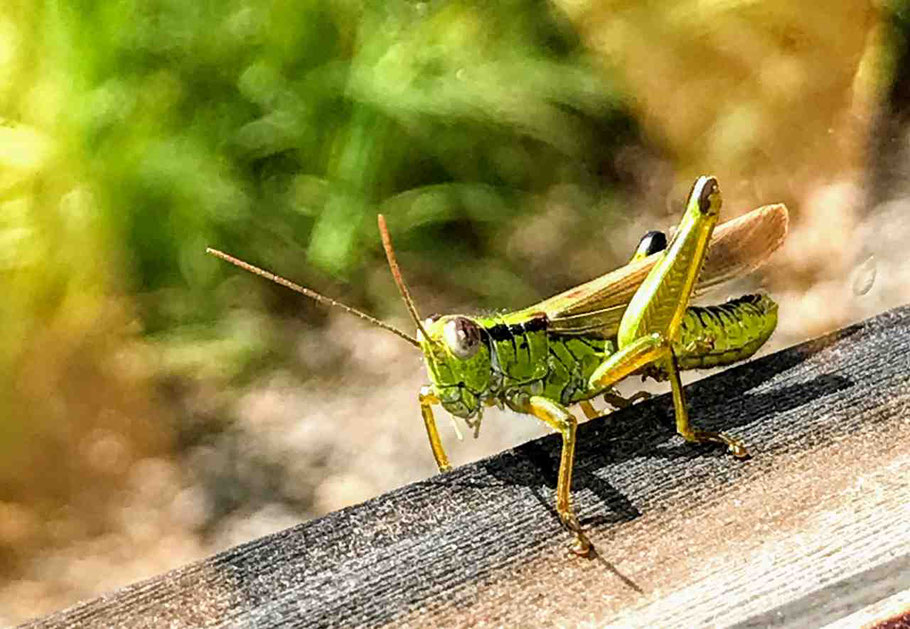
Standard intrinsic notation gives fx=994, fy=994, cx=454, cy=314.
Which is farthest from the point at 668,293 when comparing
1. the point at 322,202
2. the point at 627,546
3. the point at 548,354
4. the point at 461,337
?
the point at 322,202

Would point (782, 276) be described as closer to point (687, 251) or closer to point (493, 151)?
point (493, 151)

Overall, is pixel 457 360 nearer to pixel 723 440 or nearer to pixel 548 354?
pixel 548 354

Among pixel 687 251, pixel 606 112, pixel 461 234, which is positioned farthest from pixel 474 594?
pixel 606 112

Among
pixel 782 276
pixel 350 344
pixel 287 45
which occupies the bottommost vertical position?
pixel 782 276

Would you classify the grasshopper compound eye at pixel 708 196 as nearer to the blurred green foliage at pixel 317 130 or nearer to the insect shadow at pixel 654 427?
the insect shadow at pixel 654 427

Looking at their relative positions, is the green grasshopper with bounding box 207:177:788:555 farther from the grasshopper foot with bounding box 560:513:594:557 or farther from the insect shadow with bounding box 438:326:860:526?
the grasshopper foot with bounding box 560:513:594:557

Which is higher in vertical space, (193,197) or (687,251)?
(193,197)

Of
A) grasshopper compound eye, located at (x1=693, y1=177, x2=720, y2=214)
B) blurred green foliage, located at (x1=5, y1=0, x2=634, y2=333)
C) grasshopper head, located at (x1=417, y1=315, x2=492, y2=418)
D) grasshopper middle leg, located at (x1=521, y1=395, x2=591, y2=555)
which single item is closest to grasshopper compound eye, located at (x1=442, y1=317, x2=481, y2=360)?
grasshopper head, located at (x1=417, y1=315, x2=492, y2=418)
